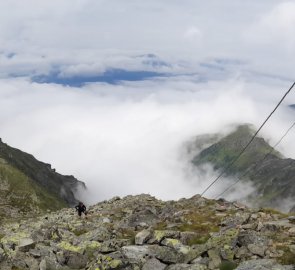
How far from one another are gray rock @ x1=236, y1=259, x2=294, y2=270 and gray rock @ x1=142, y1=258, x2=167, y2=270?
21.3ft

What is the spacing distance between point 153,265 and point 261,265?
29.2 ft

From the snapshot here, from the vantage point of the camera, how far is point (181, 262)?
38562mm

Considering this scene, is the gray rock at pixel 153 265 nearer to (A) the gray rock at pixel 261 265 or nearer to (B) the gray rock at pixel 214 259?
(B) the gray rock at pixel 214 259

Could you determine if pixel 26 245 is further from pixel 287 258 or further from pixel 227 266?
pixel 287 258

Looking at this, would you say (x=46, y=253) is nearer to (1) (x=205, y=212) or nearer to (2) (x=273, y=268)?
(2) (x=273, y=268)

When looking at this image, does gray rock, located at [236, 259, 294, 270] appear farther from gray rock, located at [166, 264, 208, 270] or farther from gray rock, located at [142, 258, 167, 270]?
gray rock, located at [142, 258, 167, 270]

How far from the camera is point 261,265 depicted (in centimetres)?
3475

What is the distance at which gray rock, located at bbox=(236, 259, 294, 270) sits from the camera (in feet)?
112

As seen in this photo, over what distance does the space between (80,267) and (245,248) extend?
49.4 feet

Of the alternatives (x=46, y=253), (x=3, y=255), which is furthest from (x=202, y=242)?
(x=3, y=255)

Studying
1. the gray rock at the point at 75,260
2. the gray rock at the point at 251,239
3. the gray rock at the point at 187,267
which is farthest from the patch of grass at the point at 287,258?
the gray rock at the point at 75,260

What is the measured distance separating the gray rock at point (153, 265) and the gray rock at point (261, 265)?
6501mm

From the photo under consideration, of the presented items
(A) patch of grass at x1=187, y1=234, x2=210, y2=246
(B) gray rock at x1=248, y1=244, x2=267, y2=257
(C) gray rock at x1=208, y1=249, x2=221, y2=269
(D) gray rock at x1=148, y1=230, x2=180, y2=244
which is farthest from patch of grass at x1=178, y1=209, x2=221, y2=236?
(B) gray rock at x1=248, y1=244, x2=267, y2=257

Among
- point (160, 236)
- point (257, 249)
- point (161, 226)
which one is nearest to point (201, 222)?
point (161, 226)
